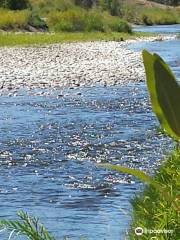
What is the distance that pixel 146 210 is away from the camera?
6.52m

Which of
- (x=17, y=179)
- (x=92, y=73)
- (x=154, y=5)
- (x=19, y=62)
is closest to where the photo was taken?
(x=17, y=179)

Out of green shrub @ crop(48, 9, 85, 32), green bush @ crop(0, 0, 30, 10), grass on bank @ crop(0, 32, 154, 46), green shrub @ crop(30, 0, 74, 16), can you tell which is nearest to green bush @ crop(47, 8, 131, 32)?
green shrub @ crop(48, 9, 85, 32)

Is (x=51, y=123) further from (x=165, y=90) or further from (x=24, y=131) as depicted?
(x=165, y=90)

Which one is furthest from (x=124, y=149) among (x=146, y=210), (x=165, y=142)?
(x=146, y=210)

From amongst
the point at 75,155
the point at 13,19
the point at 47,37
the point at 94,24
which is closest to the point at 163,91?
the point at 75,155

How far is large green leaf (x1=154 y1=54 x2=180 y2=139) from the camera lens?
7.87 ft

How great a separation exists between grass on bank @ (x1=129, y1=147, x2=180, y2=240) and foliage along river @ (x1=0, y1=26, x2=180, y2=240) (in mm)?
215

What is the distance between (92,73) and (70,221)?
765 inches

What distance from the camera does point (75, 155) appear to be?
1210cm

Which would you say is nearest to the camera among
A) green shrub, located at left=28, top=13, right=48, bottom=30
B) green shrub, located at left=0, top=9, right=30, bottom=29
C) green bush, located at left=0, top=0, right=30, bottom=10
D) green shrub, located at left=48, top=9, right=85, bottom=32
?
green shrub, located at left=0, top=9, right=30, bottom=29

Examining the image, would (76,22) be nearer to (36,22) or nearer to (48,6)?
(36,22)

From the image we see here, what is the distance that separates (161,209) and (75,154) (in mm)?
6370

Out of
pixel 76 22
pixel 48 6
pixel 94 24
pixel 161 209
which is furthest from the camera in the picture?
pixel 48 6

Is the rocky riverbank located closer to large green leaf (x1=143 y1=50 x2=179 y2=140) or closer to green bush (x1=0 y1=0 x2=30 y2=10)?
large green leaf (x1=143 y1=50 x2=179 y2=140)
